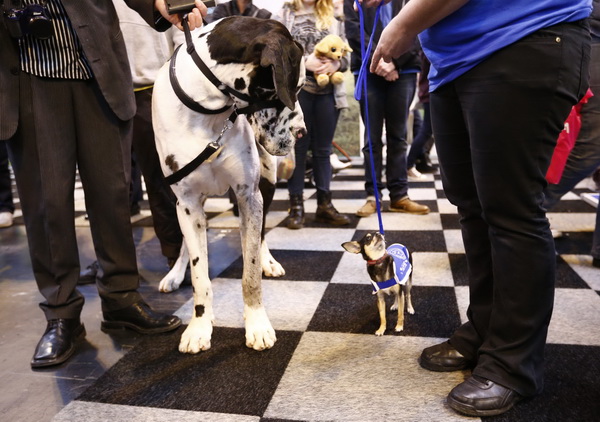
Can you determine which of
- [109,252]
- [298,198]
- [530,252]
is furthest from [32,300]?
[530,252]

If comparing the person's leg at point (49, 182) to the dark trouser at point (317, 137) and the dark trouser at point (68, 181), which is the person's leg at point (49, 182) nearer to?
the dark trouser at point (68, 181)

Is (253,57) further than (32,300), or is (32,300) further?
(32,300)

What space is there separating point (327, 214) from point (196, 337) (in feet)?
5.82

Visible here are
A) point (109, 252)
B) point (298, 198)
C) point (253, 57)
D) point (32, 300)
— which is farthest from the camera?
point (298, 198)

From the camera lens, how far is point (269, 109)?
4.79 feet

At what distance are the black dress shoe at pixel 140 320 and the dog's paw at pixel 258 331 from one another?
0.31 meters

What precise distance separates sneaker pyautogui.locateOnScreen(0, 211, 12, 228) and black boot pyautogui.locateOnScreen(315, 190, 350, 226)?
7.40ft

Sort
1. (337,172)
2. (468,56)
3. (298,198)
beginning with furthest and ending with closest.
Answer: (337,172)
(298,198)
(468,56)

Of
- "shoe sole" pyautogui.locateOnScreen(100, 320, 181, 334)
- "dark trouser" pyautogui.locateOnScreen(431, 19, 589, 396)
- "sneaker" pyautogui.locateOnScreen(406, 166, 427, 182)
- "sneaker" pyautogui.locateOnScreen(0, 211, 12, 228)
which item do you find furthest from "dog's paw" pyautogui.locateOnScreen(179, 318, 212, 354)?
"sneaker" pyautogui.locateOnScreen(406, 166, 427, 182)

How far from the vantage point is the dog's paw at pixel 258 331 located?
5.32 feet

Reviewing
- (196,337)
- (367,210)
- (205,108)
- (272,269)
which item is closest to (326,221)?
(367,210)

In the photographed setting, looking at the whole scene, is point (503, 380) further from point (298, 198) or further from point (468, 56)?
point (298, 198)

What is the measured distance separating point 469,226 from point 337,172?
4.36 meters

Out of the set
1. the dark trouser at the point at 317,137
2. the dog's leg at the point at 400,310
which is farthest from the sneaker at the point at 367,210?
the dog's leg at the point at 400,310
